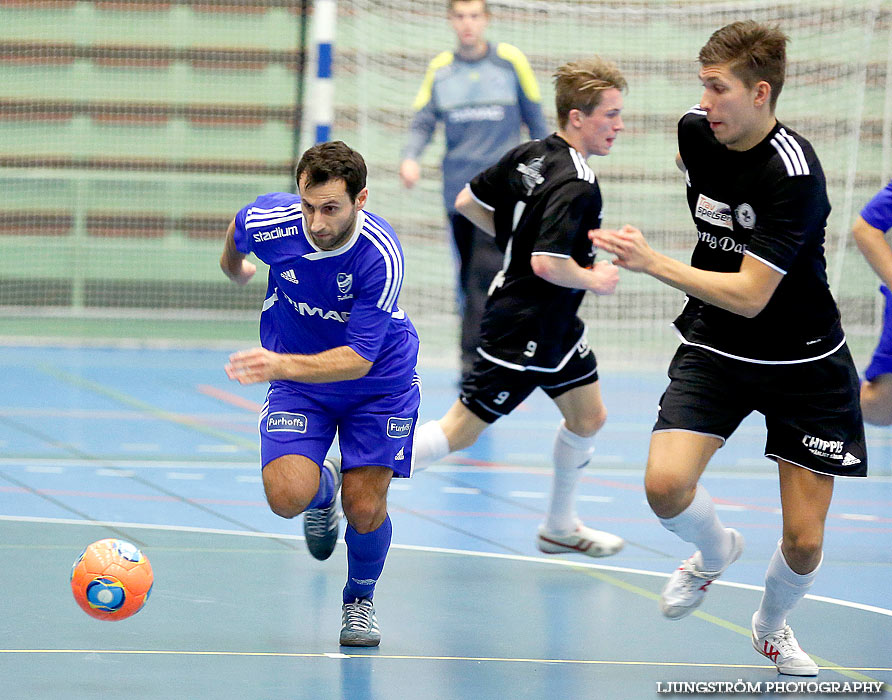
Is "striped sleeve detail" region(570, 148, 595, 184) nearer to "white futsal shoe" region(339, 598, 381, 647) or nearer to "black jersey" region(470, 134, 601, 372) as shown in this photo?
"black jersey" region(470, 134, 601, 372)

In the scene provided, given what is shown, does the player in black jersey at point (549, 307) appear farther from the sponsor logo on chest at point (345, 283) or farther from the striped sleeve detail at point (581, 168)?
the sponsor logo on chest at point (345, 283)

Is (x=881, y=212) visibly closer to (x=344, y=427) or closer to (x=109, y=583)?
(x=344, y=427)

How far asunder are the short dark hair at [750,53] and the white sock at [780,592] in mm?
1292

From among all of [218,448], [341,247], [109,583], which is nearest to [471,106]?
[218,448]

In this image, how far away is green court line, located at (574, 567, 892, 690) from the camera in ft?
13.0

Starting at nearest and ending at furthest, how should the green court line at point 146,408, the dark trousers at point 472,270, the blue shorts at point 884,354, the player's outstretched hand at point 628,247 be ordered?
the player's outstretched hand at point 628,247, the blue shorts at point 884,354, the green court line at point 146,408, the dark trousers at point 472,270

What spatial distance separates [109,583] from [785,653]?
6.26ft

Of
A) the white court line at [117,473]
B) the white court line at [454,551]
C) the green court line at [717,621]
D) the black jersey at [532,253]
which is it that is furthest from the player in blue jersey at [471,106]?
the green court line at [717,621]

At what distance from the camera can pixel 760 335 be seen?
3908 millimetres

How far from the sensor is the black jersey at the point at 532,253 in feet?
16.5

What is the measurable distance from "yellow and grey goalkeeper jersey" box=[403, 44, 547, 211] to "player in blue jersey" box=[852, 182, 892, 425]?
367 cm

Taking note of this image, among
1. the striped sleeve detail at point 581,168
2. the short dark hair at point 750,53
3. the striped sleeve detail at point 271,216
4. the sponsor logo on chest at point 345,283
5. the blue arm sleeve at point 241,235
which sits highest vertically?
the short dark hair at point 750,53

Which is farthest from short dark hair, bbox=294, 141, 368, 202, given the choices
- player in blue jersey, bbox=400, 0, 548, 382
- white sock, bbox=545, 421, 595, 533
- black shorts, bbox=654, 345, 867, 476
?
player in blue jersey, bbox=400, 0, 548, 382

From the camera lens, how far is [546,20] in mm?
12273
